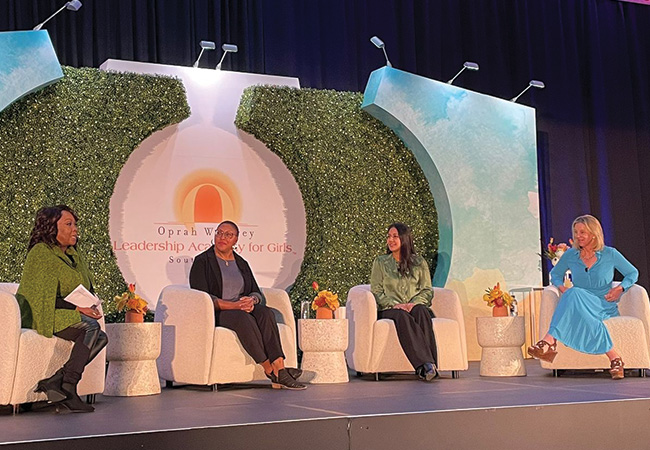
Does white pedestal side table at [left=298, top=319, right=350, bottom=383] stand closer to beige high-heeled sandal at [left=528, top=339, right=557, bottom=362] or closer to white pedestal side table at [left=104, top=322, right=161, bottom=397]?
white pedestal side table at [left=104, top=322, right=161, bottom=397]

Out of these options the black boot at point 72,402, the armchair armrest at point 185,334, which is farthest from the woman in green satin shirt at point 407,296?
the black boot at point 72,402

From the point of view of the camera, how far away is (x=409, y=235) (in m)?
5.73

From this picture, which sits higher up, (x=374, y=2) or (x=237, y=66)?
(x=374, y=2)

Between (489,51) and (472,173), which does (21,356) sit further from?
(489,51)

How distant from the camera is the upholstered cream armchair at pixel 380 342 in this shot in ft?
17.6

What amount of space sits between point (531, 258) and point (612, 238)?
2.23m

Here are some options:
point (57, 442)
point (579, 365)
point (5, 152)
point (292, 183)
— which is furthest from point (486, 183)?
point (57, 442)

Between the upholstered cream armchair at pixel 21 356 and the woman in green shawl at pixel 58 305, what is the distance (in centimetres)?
5

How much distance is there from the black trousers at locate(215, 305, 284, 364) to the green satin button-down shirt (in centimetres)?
90

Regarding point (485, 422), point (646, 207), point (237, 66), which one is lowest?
point (485, 422)

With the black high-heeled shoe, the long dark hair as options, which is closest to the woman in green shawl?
the black high-heeled shoe

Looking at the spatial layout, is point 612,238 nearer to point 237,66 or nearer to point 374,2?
Result: point 374,2

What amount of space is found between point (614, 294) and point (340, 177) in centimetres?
281

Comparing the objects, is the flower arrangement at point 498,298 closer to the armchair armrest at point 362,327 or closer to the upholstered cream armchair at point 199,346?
the armchair armrest at point 362,327
